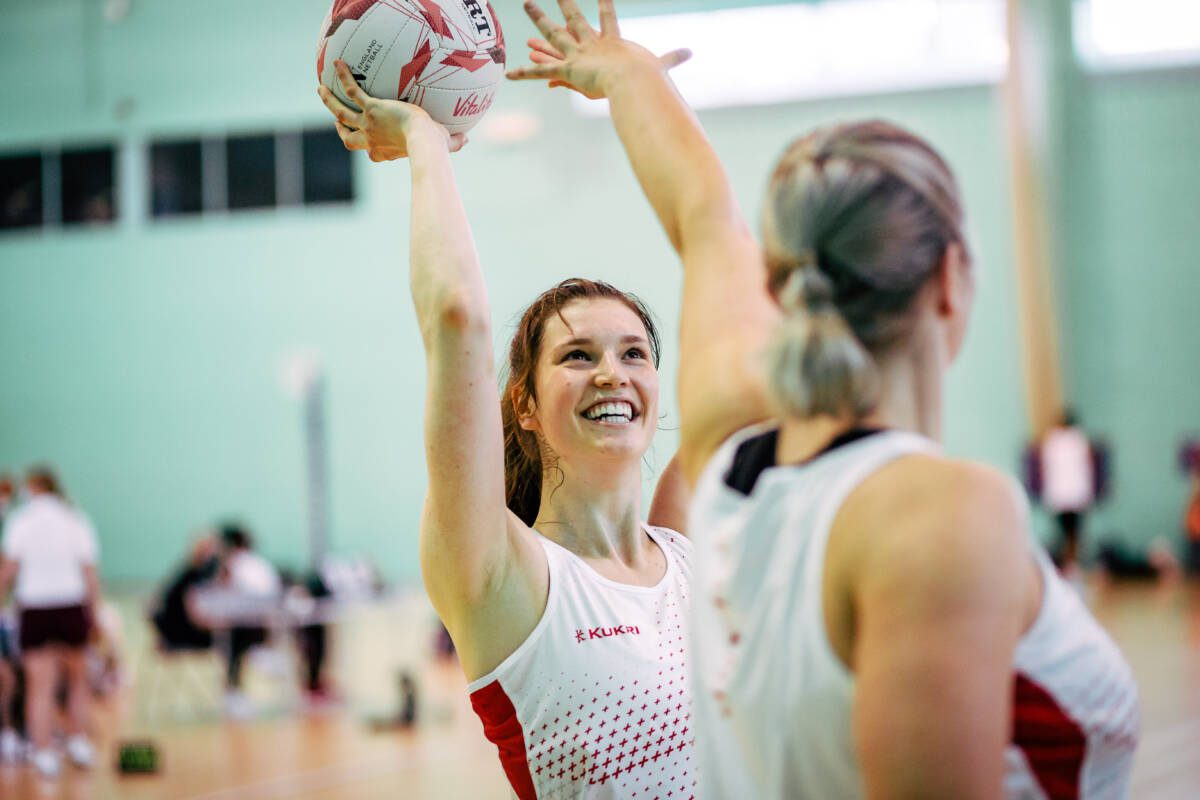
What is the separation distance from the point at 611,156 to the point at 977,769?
42.1 ft

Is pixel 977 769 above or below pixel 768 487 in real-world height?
below

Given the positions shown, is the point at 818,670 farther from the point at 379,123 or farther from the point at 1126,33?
the point at 1126,33

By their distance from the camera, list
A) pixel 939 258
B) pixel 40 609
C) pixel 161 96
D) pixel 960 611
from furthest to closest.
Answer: pixel 161 96 → pixel 40 609 → pixel 939 258 → pixel 960 611

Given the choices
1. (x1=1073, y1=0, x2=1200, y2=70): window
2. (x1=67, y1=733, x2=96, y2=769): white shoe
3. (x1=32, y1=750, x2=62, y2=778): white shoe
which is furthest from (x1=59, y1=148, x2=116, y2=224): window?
(x1=1073, y1=0, x2=1200, y2=70): window

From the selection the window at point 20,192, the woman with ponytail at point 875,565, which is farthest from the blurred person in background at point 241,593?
the window at point 20,192

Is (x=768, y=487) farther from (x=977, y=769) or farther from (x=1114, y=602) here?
(x=1114, y=602)

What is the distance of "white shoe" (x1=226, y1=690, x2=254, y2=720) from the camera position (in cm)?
825

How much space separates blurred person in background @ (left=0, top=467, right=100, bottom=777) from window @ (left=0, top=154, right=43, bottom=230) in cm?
1056

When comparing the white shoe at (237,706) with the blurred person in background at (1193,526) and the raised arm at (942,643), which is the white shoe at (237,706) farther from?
the blurred person in background at (1193,526)

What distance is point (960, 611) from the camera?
86 centimetres

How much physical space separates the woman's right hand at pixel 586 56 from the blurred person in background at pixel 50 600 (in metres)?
6.06

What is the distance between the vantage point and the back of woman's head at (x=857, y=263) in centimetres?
97

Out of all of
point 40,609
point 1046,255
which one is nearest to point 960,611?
point 40,609

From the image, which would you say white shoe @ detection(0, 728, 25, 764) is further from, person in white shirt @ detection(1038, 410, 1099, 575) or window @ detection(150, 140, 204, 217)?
window @ detection(150, 140, 204, 217)
